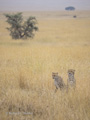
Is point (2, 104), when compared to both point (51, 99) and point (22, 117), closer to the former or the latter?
point (22, 117)

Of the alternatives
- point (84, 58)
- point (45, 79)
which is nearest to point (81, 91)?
A: point (45, 79)

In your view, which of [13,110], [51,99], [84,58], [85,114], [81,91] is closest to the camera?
[85,114]

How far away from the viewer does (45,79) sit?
6.36 m

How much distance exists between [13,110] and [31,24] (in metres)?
20.8

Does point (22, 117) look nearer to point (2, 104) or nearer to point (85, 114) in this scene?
point (2, 104)

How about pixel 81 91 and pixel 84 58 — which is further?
pixel 84 58

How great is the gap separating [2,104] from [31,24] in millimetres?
20562

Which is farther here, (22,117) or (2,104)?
(2,104)

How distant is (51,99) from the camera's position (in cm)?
471

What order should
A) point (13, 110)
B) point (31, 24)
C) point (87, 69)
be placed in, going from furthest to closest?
point (31, 24), point (87, 69), point (13, 110)

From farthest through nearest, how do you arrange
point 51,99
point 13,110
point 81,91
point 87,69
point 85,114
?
point 87,69
point 81,91
point 51,99
point 13,110
point 85,114

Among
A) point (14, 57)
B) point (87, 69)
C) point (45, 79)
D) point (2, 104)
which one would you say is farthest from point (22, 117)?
point (14, 57)

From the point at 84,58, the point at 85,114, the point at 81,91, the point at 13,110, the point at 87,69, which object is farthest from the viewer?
the point at 84,58

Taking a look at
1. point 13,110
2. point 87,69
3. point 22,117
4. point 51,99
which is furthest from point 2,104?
point 87,69
